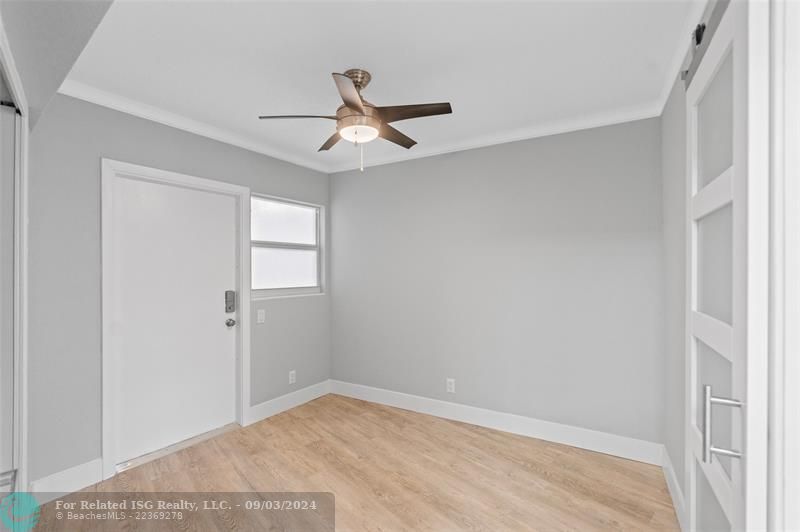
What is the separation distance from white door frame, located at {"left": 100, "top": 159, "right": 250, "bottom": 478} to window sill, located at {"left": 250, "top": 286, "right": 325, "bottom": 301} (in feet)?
0.51

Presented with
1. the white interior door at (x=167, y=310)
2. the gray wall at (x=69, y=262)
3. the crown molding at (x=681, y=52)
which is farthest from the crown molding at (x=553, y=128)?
the gray wall at (x=69, y=262)

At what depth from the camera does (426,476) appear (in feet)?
8.57

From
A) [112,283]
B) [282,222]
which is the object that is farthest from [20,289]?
[282,222]

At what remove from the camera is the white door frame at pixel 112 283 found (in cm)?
257

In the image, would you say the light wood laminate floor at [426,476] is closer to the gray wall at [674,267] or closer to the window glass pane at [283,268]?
the gray wall at [674,267]

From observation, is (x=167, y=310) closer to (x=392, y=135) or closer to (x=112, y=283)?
(x=112, y=283)

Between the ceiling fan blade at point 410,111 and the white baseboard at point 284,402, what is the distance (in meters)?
2.75

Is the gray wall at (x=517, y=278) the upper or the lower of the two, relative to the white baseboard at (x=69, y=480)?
upper

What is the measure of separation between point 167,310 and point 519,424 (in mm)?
2913

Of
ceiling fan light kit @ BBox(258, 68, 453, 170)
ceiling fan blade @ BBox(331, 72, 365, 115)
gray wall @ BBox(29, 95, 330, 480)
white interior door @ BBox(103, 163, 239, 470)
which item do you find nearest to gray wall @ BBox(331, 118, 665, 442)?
white interior door @ BBox(103, 163, 239, 470)

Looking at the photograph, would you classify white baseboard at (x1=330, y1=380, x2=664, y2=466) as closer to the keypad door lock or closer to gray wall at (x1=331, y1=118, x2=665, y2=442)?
gray wall at (x1=331, y1=118, x2=665, y2=442)

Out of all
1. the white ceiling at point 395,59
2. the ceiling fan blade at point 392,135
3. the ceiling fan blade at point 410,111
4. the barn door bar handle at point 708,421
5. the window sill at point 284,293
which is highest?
the white ceiling at point 395,59

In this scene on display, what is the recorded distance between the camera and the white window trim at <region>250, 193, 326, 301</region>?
12.0 ft

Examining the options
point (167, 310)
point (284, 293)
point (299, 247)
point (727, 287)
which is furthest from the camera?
point (299, 247)
